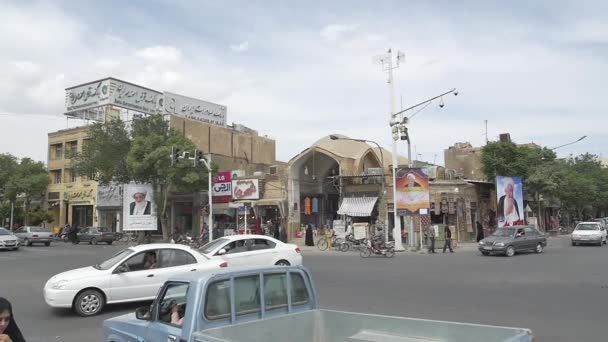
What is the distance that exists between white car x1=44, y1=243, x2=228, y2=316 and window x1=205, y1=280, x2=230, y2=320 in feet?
19.1

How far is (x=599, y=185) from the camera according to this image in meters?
60.9

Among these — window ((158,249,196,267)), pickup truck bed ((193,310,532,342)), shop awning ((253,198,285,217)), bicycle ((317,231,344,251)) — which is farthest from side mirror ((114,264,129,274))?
shop awning ((253,198,285,217))

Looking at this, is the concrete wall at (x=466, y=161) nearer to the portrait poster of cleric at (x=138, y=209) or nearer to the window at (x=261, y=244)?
the portrait poster of cleric at (x=138, y=209)

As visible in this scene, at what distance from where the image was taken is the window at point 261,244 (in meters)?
16.0

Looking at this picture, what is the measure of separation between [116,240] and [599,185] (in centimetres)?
5483

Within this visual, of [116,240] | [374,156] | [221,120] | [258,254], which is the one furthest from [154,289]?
[221,120]

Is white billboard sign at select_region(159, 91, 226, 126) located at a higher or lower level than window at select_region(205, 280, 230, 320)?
higher

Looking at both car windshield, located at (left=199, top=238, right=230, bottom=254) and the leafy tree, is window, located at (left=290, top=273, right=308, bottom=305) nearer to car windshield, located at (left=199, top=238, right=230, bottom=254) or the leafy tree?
car windshield, located at (left=199, top=238, right=230, bottom=254)

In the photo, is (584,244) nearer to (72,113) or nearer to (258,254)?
(258,254)

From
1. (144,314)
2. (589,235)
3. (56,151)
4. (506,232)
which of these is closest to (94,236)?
(56,151)

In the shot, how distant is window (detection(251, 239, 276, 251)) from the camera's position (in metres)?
16.0

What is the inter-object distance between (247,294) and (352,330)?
1.11 m

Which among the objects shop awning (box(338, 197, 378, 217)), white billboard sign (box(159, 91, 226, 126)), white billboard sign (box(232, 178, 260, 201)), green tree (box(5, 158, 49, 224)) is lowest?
shop awning (box(338, 197, 378, 217))

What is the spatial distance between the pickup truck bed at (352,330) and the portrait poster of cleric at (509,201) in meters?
35.0
